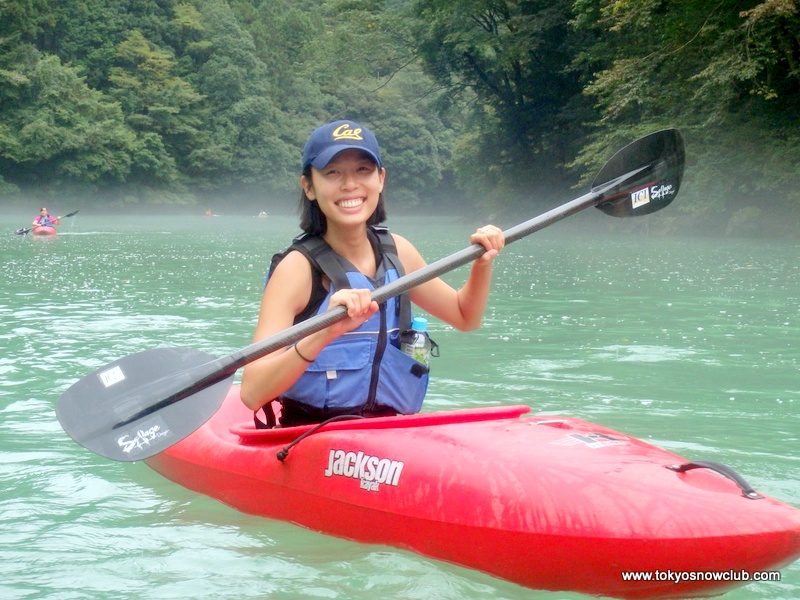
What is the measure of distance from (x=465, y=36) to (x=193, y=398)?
77.3 feet

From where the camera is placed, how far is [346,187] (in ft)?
9.98

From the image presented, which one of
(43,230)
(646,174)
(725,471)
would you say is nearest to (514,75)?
(43,230)

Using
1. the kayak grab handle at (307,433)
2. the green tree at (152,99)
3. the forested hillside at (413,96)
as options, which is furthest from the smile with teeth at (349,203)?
the green tree at (152,99)

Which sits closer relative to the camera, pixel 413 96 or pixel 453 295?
pixel 453 295

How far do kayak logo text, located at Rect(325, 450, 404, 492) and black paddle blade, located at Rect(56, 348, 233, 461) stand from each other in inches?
17.9

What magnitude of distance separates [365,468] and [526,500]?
21.9 inches

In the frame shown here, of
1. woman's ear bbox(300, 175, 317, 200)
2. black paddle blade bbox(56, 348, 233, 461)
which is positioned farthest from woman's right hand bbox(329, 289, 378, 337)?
black paddle blade bbox(56, 348, 233, 461)

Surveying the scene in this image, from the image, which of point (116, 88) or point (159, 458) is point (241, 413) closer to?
point (159, 458)

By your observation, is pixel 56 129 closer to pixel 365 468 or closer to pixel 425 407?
pixel 425 407

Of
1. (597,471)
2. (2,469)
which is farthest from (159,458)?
(597,471)

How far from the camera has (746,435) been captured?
413 centimetres

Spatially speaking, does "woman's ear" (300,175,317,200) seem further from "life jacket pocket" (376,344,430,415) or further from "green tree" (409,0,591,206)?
"green tree" (409,0,591,206)

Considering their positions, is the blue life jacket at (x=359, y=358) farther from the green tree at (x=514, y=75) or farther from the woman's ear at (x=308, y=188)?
the green tree at (x=514, y=75)

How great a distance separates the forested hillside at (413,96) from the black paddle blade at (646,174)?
11.1 meters
